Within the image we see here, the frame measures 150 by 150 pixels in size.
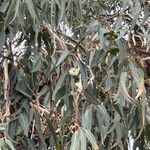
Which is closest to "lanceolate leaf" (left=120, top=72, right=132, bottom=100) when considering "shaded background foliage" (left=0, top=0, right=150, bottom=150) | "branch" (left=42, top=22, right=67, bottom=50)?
"shaded background foliage" (left=0, top=0, right=150, bottom=150)

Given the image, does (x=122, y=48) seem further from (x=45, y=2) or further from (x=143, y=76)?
(x=45, y=2)

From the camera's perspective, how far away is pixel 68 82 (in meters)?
1.10

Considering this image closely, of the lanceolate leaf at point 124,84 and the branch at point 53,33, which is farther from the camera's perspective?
the branch at point 53,33

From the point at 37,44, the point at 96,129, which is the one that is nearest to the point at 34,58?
the point at 37,44

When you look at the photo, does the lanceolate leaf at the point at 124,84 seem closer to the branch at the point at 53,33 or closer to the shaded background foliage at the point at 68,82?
the shaded background foliage at the point at 68,82

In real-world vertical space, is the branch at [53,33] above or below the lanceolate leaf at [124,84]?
above

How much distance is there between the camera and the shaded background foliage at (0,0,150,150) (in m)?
1.02

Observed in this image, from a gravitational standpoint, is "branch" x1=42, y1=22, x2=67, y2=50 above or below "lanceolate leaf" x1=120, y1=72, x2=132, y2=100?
above

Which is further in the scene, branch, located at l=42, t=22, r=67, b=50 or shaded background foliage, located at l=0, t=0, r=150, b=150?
branch, located at l=42, t=22, r=67, b=50

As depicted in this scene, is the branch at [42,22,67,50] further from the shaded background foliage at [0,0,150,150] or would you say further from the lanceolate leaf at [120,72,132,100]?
the lanceolate leaf at [120,72,132,100]

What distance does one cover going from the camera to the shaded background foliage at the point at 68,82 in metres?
1.02

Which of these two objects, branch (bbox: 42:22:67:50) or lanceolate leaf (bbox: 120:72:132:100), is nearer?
lanceolate leaf (bbox: 120:72:132:100)

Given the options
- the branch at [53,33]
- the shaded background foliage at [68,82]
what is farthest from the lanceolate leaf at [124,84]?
the branch at [53,33]

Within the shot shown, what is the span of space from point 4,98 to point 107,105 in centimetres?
27
